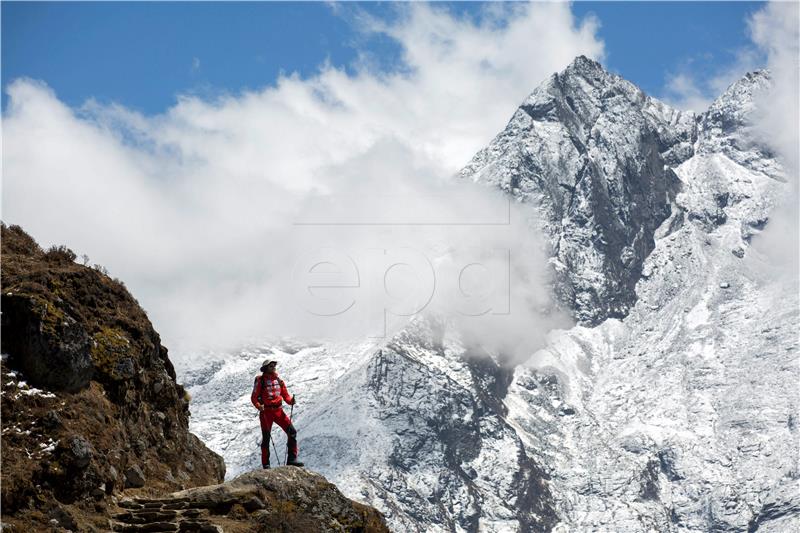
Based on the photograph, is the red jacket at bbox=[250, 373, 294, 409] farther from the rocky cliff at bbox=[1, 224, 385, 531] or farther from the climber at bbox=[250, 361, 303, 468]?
the rocky cliff at bbox=[1, 224, 385, 531]

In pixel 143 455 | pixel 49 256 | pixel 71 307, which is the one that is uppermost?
pixel 49 256

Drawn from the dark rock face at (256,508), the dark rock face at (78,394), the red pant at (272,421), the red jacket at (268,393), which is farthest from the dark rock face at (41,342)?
the red pant at (272,421)

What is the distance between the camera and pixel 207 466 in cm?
3669

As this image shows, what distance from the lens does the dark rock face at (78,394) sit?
27.0 meters

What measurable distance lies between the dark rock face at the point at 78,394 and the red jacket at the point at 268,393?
9.61 feet

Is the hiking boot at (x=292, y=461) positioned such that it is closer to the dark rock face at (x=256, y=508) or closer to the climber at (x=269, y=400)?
the dark rock face at (x=256, y=508)

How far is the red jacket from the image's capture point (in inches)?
1359

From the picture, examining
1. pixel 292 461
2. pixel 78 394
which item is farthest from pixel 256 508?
pixel 78 394

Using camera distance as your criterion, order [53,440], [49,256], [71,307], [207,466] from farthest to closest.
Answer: [207,466], [49,256], [71,307], [53,440]

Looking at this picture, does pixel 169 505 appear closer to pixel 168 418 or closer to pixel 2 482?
pixel 2 482

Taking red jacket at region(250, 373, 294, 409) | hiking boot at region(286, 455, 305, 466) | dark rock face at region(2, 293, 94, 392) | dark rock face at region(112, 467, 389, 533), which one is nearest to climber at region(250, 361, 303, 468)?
red jacket at region(250, 373, 294, 409)

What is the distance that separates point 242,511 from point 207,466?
321 inches

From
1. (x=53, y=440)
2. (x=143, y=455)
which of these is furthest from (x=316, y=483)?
(x=53, y=440)

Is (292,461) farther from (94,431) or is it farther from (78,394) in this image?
(78,394)
